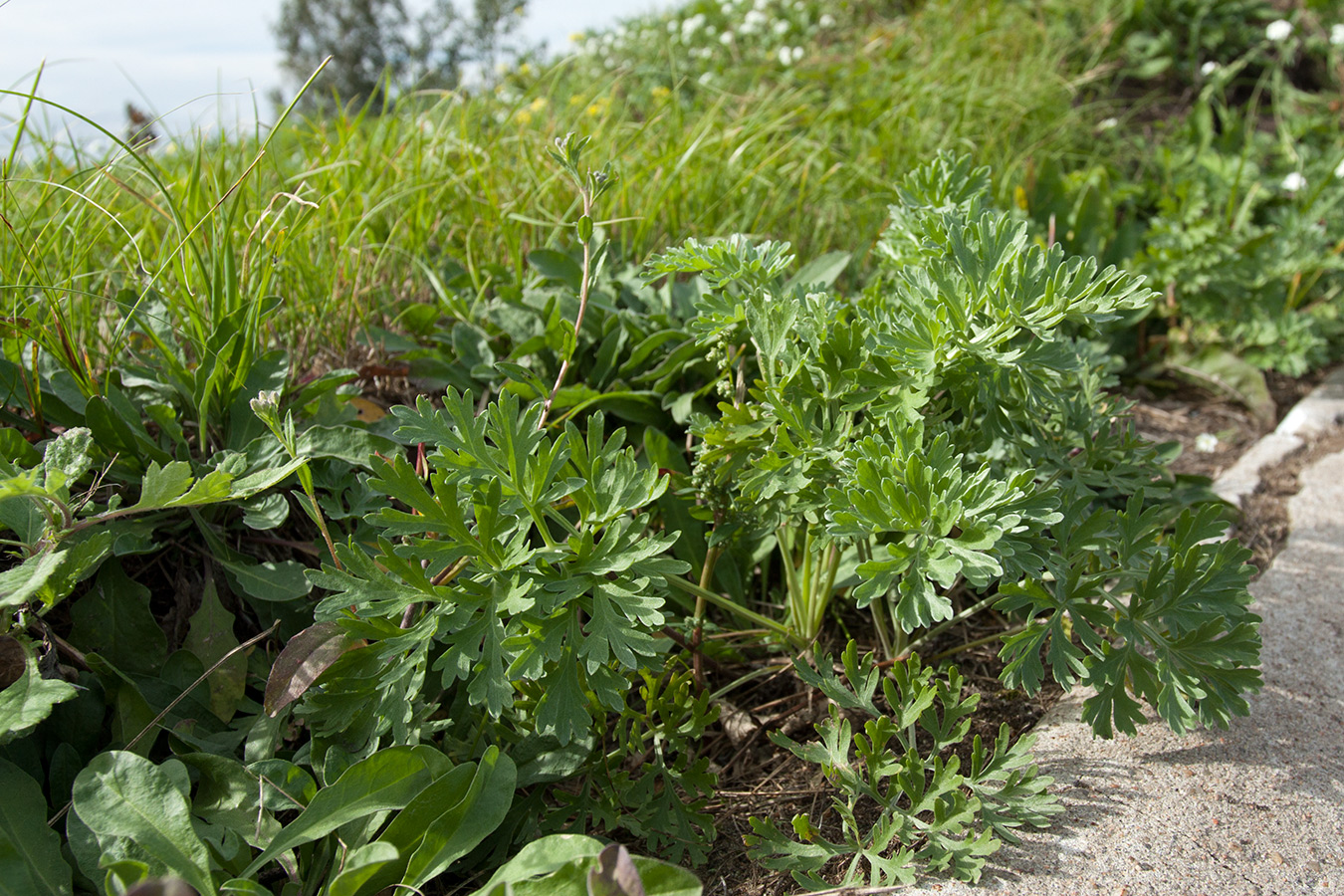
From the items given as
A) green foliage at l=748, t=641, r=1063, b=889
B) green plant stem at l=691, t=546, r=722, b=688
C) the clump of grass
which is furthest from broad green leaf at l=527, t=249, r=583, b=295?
green foliage at l=748, t=641, r=1063, b=889

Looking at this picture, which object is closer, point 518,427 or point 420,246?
point 518,427

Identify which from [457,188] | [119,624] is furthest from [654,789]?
[457,188]

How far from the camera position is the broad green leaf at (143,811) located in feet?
3.72

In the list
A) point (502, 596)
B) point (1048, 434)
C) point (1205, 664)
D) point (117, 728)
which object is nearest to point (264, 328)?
point (117, 728)

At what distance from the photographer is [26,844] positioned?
46.4 inches

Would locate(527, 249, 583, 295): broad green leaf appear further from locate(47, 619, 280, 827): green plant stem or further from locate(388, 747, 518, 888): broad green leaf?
locate(388, 747, 518, 888): broad green leaf

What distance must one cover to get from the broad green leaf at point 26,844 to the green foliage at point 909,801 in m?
0.95

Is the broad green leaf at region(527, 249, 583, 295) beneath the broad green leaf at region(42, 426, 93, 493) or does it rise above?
beneath

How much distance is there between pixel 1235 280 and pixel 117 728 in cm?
379

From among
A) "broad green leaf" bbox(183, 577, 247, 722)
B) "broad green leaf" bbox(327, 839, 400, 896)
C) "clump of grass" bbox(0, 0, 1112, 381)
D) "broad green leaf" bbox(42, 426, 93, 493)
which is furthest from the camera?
"clump of grass" bbox(0, 0, 1112, 381)

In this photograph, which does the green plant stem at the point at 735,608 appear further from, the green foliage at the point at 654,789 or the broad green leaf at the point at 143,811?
Answer: the broad green leaf at the point at 143,811

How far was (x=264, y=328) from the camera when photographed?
2.05 m

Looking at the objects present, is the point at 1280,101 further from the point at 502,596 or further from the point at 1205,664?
the point at 502,596

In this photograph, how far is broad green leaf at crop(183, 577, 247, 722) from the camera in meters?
1.49
